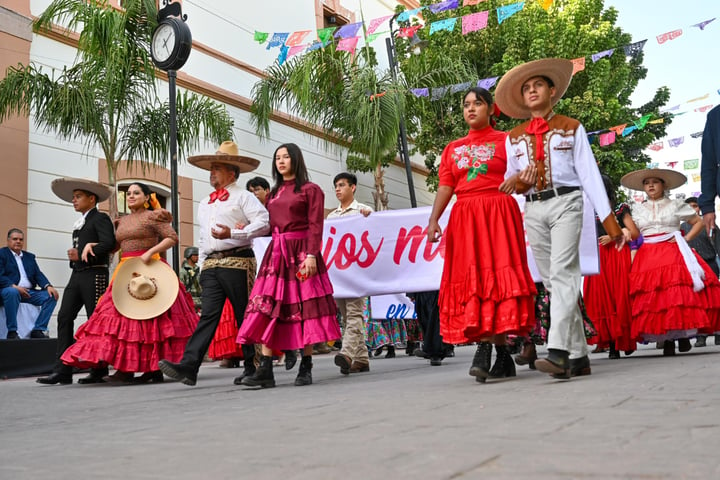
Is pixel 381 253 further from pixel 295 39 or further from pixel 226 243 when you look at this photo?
pixel 295 39

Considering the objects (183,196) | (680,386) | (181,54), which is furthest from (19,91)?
(680,386)

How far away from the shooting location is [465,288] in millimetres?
5594

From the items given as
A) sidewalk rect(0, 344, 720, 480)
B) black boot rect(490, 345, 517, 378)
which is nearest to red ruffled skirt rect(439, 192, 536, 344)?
black boot rect(490, 345, 517, 378)

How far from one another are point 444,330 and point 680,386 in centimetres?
169

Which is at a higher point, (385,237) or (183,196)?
(183,196)

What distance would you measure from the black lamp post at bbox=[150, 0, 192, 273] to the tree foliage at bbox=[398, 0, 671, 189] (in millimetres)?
11803

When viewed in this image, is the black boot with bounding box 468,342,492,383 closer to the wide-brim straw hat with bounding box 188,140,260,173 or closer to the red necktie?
the red necktie

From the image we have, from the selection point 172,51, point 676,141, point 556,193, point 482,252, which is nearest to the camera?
point 556,193

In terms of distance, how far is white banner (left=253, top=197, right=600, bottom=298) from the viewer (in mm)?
8344

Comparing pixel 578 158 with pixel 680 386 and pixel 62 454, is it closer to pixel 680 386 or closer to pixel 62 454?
pixel 680 386

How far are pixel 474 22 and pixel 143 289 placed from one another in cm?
1062

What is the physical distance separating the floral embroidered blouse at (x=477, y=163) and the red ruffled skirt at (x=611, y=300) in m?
2.70

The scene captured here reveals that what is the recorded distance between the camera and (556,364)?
5129 millimetres

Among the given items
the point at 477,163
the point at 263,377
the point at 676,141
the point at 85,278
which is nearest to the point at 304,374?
the point at 263,377
